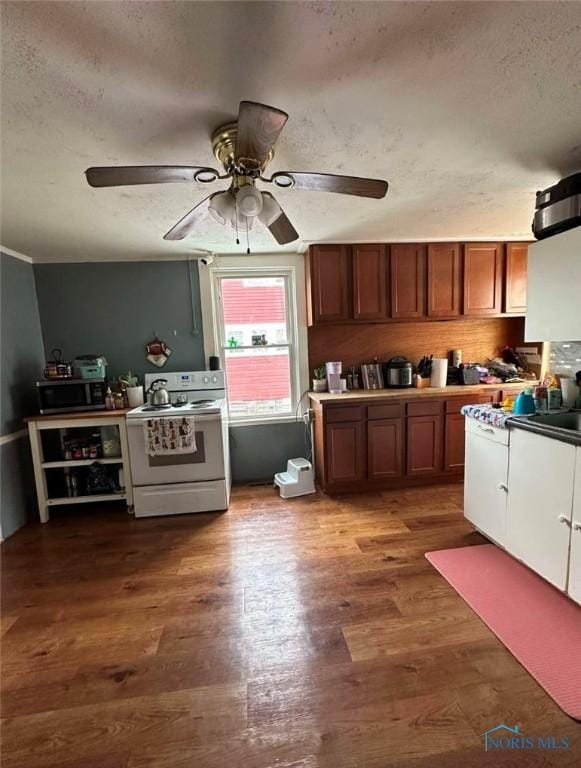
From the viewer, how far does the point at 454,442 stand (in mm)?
3332

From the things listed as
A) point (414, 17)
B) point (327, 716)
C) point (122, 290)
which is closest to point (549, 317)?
point (414, 17)

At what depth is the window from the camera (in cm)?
356

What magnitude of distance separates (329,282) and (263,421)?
153 centimetres

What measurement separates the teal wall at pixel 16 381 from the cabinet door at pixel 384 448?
3.02 metres

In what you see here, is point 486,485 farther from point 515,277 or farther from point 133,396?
point 133,396

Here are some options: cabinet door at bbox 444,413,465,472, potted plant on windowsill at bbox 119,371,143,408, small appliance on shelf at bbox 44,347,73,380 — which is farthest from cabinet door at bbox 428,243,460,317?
small appliance on shelf at bbox 44,347,73,380

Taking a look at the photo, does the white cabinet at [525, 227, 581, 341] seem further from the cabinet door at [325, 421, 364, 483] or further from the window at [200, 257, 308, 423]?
the window at [200, 257, 308, 423]

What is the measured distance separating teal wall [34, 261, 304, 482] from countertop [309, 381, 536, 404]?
949 mm

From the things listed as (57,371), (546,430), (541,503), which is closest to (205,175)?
(546,430)

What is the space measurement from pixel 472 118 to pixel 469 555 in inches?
94.1

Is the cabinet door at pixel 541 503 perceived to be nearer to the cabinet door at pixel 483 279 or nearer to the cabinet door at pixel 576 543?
the cabinet door at pixel 576 543

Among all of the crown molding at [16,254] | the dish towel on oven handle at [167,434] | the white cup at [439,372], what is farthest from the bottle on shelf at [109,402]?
the white cup at [439,372]

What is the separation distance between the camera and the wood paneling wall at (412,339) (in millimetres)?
3658

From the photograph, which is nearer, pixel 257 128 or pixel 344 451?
pixel 257 128
